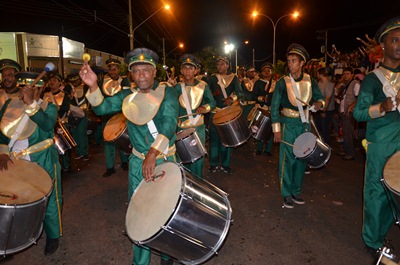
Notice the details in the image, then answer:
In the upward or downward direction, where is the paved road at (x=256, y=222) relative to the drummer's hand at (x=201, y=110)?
downward

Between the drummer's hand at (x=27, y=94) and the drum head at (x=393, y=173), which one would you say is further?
the drummer's hand at (x=27, y=94)

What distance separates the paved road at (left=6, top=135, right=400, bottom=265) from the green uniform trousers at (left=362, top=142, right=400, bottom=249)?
0.27 metres

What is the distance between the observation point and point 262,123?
7043mm

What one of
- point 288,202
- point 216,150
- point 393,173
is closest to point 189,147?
point 288,202

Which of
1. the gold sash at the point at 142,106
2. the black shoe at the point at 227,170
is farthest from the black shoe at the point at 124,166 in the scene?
the gold sash at the point at 142,106

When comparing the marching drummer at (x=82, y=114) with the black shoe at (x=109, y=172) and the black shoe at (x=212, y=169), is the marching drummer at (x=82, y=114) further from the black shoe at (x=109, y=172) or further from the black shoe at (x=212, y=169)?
the black shoe at (x=212, y=169)

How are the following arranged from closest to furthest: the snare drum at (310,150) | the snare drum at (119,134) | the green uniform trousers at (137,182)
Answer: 1. the green uniform trousers at (137,182)
2. the snare drum at (310,150)
3. the snare drum at (119,134)

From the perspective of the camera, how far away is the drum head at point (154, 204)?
2.45 meters

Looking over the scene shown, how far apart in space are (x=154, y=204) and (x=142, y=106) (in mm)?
951

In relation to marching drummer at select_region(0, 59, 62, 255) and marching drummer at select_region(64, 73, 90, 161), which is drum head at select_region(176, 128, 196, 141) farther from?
marching drummer at select_region(64, 73, 90, 161)

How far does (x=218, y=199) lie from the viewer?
2.81 m

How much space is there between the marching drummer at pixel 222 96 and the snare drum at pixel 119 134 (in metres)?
2.10

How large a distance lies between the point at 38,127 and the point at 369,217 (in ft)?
12.5

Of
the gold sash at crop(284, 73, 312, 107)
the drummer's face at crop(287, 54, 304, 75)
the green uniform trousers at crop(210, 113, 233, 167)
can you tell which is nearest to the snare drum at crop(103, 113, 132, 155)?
the green uniform trousers at crop(210, 113, 233, 167)
